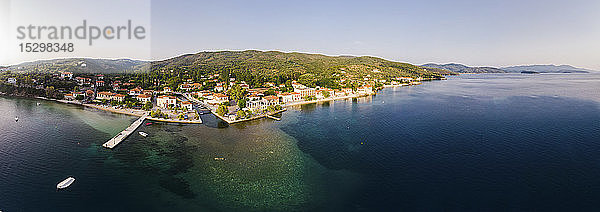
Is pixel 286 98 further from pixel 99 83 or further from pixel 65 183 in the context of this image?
pixel 99 83

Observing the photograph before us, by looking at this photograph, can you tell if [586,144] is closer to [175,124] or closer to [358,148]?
[358,148]

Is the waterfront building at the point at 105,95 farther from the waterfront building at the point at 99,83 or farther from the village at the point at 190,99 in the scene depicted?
the waterfront building at the point at 99,83

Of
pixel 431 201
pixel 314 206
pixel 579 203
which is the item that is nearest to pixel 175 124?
pixel 314 206

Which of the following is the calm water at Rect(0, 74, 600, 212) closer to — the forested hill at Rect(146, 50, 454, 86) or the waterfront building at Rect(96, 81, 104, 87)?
the waterfront building at Rect(96, 81, 104, 87)

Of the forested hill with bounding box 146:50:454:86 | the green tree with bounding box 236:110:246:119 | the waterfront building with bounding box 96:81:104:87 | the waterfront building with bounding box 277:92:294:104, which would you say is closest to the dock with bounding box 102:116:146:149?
the green tree with bounding box 236:110:246:119

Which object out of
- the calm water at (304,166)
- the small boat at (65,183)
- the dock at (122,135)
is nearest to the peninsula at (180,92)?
the dock at (122,135)

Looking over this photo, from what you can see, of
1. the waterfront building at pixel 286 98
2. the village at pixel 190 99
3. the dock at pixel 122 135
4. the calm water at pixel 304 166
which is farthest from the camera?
the waterfront building at pixel 286 98
